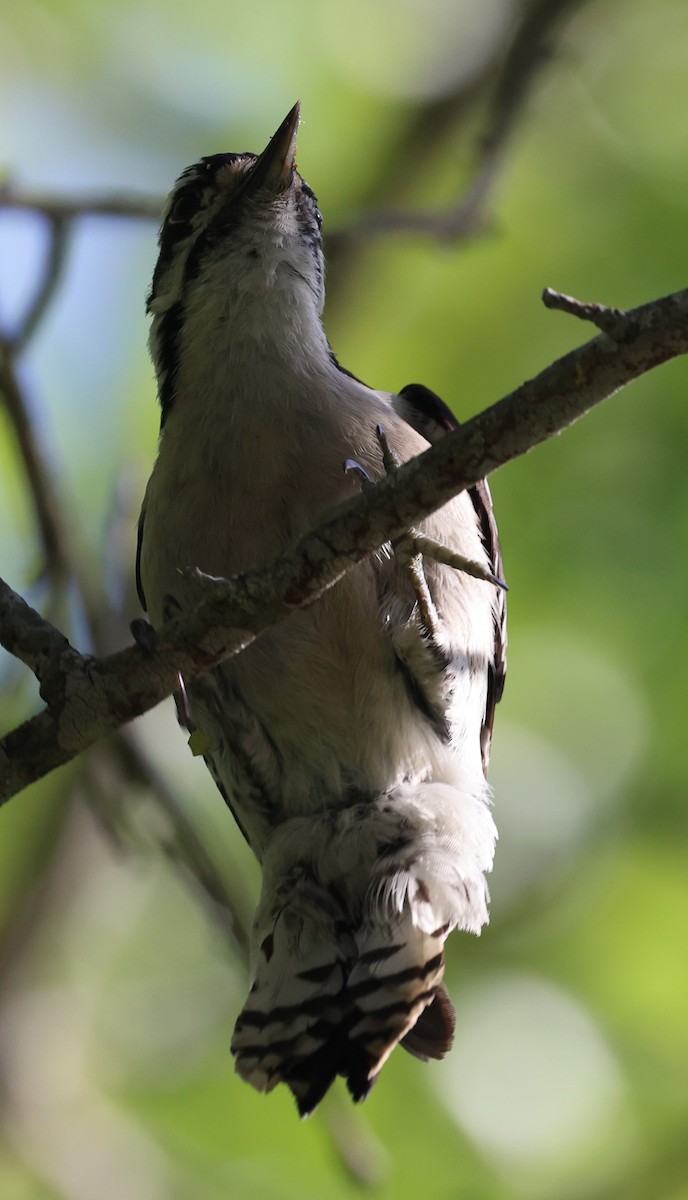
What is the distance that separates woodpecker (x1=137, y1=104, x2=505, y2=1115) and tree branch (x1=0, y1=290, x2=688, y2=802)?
2.85 ft

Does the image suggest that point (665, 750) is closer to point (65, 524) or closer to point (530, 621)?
point (530, 621)

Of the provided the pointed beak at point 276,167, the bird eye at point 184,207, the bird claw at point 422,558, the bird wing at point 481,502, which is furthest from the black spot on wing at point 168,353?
the bird claw at point 422,558

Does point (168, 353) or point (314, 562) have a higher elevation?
point (168, 353)

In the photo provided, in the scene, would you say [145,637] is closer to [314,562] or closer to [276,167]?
[314,562]

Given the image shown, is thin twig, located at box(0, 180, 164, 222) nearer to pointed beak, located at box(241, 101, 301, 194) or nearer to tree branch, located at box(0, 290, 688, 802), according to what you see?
pointed beak, located at box(241, 101, 301, 194)

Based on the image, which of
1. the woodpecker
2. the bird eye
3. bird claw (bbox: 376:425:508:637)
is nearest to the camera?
bird claw (bbox: 376:425:508:637)

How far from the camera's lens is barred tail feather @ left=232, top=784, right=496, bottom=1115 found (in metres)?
3.89

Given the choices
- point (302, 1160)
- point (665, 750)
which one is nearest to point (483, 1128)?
point (302, 1160)

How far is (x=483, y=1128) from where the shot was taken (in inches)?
245

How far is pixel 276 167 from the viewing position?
15.5 ft

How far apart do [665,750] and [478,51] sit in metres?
3.86

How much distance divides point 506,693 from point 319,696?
11.0 ft

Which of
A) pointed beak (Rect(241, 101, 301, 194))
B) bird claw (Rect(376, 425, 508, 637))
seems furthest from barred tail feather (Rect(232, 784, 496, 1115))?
pointed beak (Rect(241, 101, 301, 194))

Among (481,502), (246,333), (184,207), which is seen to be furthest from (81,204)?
(481,502)
